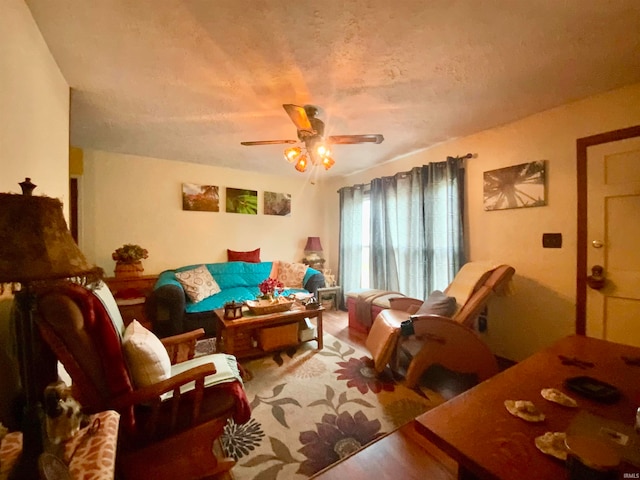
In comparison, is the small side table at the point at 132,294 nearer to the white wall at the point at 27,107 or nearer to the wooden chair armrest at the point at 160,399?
the white wall at the point at 27,107

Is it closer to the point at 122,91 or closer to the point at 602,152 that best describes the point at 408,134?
the point at 602,152

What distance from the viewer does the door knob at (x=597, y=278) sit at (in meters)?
2.04

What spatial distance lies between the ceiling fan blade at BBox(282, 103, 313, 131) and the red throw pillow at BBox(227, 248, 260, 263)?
2628 mm

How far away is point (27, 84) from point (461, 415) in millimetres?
2335

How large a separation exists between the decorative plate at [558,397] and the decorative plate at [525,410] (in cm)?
11

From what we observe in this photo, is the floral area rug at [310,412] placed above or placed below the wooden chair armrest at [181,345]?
below

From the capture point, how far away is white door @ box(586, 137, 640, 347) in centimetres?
191

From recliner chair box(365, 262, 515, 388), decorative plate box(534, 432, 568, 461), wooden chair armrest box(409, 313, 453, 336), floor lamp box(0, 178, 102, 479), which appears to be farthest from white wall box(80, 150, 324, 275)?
decorative plate box(534, 432, 568, 461)

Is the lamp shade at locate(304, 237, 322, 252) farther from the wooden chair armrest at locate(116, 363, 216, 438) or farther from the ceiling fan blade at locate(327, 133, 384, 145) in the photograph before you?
the wooden chair armrest at locate(116, 363, 216, 438)

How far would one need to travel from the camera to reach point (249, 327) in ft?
7.91

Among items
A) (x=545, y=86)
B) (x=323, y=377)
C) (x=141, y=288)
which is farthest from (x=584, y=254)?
(x=141, y=288)

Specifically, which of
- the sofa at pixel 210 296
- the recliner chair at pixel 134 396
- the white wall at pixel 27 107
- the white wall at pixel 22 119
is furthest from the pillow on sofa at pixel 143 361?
the sofa at pixel 210 296

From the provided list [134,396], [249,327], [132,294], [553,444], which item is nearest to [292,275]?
[249,327]

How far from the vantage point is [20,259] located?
664mm
